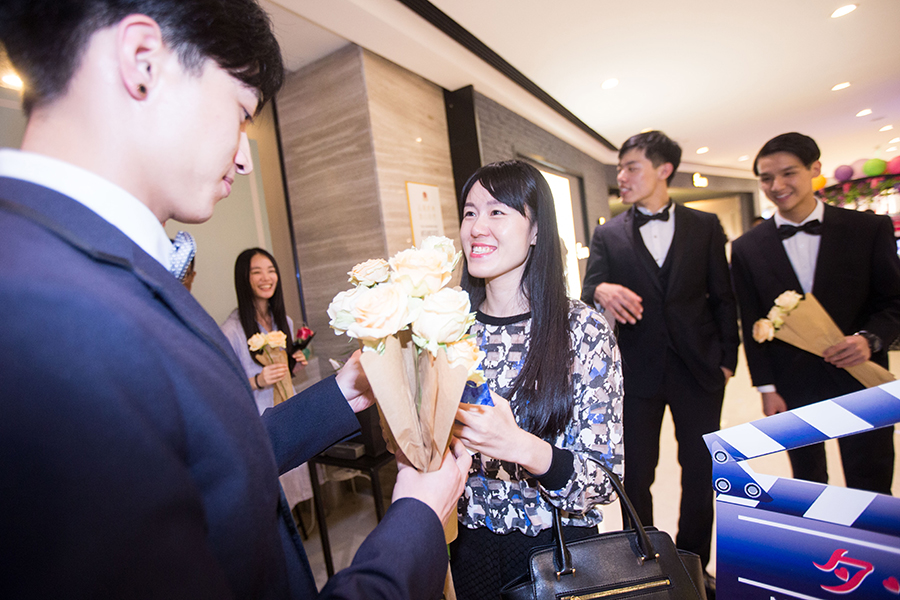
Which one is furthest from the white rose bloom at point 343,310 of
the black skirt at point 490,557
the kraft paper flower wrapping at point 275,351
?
the kraft paper flower wrapping at point 275,351

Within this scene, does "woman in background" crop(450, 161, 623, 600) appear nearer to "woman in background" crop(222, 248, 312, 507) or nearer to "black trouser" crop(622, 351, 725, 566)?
"black trouser" crop(622, 351, 725, 566)

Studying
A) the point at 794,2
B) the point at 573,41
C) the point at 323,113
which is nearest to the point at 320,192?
the point at 323,113

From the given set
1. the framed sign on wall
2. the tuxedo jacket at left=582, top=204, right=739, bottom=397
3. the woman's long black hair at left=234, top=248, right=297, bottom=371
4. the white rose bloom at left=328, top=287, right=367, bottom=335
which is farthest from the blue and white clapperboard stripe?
the framed sign on wall

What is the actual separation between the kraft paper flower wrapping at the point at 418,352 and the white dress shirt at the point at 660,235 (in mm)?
2061

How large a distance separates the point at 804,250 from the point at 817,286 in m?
0.23

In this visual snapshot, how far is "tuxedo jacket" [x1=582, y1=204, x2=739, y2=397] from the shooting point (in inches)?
88.9

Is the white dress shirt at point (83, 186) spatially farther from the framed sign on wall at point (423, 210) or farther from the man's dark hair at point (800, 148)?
the framed sign on wall at point (423, 210)

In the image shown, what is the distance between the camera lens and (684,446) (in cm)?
228

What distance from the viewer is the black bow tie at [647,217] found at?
2463 millimetres

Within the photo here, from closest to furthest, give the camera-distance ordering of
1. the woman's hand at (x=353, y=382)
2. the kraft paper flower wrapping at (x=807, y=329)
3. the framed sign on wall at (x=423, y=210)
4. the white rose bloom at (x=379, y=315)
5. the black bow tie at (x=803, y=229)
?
the white rose bloom at (x=379, y=315) < the woman's hand at (x=353, y=382) < the kraft paper flower wrapping at (x=807, y=329) < the black bow tie at (x=803, y=229) < the framed sign on wall at (x=423, y=210)

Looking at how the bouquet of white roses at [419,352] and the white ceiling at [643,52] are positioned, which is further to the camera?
the white ceiling at [643,52]

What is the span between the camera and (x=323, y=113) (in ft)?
11.6

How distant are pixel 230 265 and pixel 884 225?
4140mm

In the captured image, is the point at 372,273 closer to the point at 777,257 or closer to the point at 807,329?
the point at 807,329
